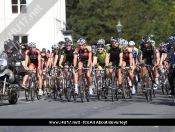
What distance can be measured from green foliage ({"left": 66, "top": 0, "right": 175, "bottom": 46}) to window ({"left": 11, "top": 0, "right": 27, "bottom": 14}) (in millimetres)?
16993

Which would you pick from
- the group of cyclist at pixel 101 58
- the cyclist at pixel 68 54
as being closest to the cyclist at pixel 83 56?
the group of cyclist at pixel 101 58

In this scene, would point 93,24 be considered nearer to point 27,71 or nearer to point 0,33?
point 0,33

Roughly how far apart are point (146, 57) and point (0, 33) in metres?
25.5

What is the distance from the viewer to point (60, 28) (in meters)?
48.1

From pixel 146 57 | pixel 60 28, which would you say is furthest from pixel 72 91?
pixel 60 28

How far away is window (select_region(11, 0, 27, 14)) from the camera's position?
44.4 m

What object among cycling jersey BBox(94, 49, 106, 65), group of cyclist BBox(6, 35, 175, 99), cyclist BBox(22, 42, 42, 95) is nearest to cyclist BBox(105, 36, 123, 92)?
group of cyclist BBox(6, 35, 175, 99)

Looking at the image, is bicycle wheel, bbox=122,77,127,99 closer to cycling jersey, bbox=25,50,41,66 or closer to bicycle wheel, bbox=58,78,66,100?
bicycle wheel, bbox=58,78,66,100

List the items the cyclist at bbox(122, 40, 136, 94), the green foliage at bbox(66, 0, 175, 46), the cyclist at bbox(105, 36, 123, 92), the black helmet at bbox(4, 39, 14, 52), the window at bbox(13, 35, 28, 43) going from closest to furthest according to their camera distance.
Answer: the cyclist at bbox(105, 36, 123, 92), the cyclist at bbox(122, 40, 136, 94), the black helmet at bbox(4, 39, 14, 52), the window at bbox(13, 35, 28, 43), the green foliage at bbox(66, 0, 175, 46)

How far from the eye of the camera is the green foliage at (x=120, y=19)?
2472 inches

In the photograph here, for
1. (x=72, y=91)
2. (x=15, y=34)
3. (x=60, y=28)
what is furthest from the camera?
(x=60, y=28)

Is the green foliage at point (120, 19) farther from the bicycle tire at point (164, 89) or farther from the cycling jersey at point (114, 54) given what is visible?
the cycling jersey at point (114, 54)

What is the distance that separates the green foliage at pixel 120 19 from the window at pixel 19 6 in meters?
17.0

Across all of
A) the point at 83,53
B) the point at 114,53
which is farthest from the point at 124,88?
the point at 83,53
